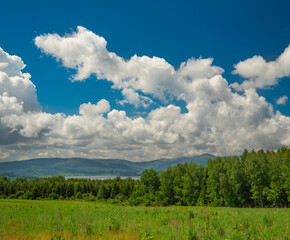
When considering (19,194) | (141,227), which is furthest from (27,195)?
(141,227)

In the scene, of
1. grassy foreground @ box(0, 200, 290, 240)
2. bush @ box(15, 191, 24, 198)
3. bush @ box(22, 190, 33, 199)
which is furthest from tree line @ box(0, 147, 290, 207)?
bush @ box(15, 191, 24, 198)

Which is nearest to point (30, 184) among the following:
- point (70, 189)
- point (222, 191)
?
point (70, 189)

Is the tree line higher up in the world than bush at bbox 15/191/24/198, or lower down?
higher up

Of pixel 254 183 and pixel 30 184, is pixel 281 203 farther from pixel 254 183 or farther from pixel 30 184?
pixel 30 184

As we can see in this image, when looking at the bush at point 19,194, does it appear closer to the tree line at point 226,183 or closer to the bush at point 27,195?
the bush at point 27,195

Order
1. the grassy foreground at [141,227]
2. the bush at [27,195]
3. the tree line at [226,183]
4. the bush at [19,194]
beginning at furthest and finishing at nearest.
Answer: the bush at [19,194]
the bush at [27,195]
the tree line at [226,183]
the grassy foreground at [141,227]

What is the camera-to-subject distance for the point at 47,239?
7934mm

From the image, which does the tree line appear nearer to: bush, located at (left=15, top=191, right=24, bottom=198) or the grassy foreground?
the grassy foreground

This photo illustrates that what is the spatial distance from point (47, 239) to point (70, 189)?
128906 millimetres

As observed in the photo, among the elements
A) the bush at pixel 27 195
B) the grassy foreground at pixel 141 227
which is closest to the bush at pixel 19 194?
the bush at pixel 27 195

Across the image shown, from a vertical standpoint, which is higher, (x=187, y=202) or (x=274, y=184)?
(x=274, y=184)

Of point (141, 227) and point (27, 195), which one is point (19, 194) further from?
point (141, 227)

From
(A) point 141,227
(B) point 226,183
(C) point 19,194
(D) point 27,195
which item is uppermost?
(A) point 141,227

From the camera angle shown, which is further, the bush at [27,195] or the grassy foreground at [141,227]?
the bush at [27,195]
